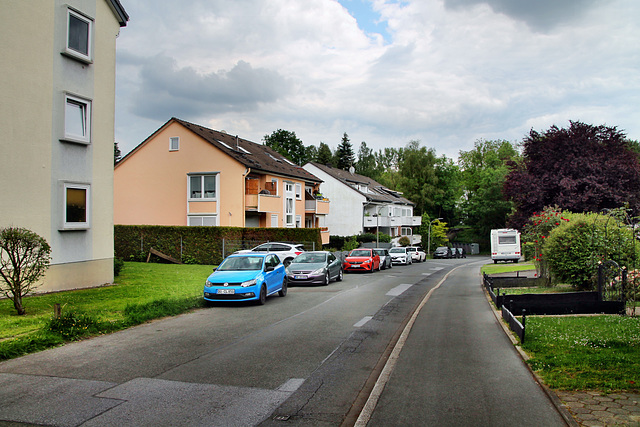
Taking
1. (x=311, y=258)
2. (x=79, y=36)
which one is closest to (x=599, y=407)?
(x=311, y=258)

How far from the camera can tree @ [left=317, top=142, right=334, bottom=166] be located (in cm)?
9000

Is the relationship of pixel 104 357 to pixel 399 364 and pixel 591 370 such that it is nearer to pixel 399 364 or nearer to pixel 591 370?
pixel 399 364

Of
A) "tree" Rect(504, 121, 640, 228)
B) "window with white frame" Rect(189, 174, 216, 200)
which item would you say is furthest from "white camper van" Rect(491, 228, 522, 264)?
"window with white frame" Rect(189, 174, 216, 200)

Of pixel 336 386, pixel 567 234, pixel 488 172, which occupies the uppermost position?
pixel 488 172

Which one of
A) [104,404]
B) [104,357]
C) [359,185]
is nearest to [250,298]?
[104,357]

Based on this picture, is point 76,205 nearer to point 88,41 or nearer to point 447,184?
point 88,41

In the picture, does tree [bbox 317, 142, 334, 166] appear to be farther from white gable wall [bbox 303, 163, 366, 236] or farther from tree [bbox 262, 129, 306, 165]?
white gable wall [bbox 303, 163, 366, 236]

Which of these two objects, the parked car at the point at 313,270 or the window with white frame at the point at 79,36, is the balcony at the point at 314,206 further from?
the window with white frame at the point at 79,36

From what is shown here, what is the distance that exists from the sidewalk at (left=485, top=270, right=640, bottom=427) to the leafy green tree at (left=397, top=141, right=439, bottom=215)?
73.9 metres

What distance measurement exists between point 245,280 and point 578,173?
25218 millimetres

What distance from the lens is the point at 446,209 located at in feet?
269

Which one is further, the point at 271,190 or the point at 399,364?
the point at 271,190

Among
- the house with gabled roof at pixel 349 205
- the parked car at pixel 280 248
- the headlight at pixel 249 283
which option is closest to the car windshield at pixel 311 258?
the parked car at pixel 280 248

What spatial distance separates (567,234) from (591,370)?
10376mm
